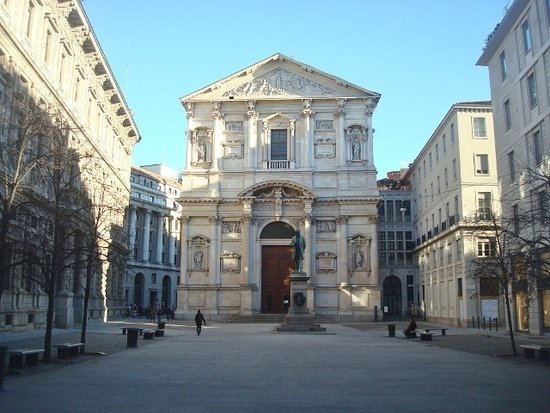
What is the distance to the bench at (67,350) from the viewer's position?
18625 mm

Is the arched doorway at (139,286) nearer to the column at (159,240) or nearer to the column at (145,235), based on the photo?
the column at (145,235)

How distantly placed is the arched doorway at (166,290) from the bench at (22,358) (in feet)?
259

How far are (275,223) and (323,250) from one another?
17.6ft

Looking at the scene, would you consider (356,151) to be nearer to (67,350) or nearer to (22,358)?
(67,350)

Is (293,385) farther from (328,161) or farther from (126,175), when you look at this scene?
(126,175)

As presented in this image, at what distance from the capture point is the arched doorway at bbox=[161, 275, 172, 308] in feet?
312

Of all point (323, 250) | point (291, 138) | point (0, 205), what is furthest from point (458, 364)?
point (291, 138)

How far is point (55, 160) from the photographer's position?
60.0 ft

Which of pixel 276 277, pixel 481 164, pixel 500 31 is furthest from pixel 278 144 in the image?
pixel 500 31

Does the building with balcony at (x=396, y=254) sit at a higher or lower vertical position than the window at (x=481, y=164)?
lower

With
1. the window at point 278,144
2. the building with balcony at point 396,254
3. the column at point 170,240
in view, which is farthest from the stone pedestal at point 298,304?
the column at point 170,240

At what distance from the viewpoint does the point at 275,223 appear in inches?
2216

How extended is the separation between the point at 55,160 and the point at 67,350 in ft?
20.4

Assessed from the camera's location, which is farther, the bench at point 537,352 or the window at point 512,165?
the window at point 512,165
